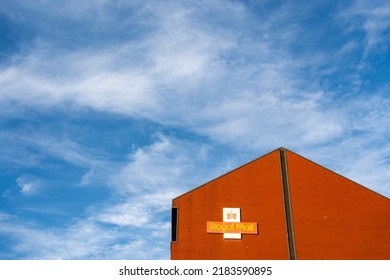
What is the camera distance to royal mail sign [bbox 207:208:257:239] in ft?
75.5

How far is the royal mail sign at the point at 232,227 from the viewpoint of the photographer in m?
23.0

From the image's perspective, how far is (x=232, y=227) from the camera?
2314cm

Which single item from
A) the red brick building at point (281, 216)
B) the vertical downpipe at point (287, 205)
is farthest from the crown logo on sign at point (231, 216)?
the vertical downpipe at point (287, 205)

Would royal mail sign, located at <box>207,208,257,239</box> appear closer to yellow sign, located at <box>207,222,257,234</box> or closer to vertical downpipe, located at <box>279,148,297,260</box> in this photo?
yellow sign, located at <box>207,222,257,234</box>

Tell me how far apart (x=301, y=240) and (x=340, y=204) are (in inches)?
146

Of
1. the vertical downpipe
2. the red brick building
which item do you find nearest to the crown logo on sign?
the red brick building

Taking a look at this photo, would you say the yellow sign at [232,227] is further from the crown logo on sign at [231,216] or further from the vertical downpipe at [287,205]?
the vertical downpipe at [287,205]

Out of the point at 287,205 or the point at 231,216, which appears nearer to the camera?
the point at 231,216

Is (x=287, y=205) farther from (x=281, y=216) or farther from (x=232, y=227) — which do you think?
(x=232, y=227)

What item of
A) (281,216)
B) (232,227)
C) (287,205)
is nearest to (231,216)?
(232,227)

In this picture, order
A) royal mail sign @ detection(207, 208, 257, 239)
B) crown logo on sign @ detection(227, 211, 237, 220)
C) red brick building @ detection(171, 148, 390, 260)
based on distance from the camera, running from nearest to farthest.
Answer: red brick building @ detection(171, 148, 390, 260), royal mail sign @ detection(207, 208, 257, 239), crown logo on sign @ detection(227, 211, 237, 220)

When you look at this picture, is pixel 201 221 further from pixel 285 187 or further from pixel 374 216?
pixel 374 216
